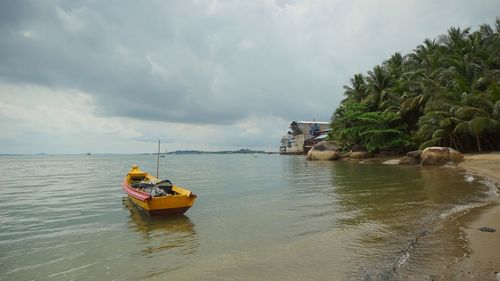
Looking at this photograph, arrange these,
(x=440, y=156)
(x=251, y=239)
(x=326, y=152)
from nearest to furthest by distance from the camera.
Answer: (x=251, y=239) < (x=440, y=156) < (x=326, y=152)

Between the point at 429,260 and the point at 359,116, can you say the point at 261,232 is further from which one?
the point at 359,116

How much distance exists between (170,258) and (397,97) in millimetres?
44697

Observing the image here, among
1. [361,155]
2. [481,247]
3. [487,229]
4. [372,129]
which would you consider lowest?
[481,247]

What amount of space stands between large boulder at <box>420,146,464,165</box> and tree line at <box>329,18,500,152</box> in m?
2.52

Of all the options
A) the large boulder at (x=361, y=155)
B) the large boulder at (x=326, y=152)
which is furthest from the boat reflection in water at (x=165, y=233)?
the large boulder at (x=326, y=152)

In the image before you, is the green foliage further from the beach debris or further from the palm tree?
the beach debris

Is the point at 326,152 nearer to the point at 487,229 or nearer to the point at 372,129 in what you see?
the point at 372,129

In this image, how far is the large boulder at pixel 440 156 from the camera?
3005 centimetres

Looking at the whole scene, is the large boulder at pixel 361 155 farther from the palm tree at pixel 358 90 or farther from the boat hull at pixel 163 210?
the boat hull at pixel 163 210

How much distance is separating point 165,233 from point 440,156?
1145 inches

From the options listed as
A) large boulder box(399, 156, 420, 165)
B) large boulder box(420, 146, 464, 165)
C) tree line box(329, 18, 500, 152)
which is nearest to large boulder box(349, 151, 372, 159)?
tree line box(329, 18, 500, 152)

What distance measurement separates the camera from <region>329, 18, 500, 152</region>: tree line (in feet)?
102

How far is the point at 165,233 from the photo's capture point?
34.8 ft

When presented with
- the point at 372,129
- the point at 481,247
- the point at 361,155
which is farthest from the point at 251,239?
the point at 361,155
